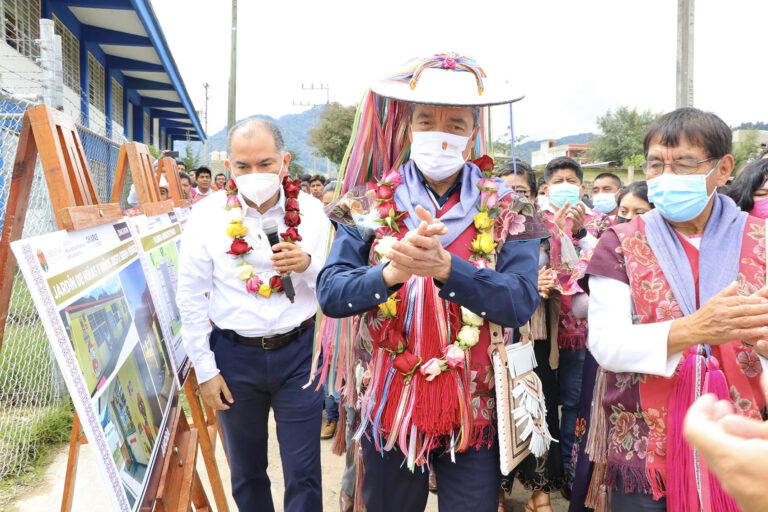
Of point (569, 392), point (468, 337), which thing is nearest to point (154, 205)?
point (468, 337)

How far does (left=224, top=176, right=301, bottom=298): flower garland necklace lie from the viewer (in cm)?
243

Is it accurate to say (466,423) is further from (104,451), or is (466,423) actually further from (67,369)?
(67,369)

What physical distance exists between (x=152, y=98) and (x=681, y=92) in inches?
715

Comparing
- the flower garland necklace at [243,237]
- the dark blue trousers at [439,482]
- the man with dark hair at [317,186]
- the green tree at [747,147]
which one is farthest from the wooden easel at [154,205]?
the green tree at [747,147]

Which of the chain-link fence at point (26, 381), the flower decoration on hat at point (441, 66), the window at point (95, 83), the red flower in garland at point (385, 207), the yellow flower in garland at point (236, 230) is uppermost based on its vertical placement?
the window at point (95, 83)

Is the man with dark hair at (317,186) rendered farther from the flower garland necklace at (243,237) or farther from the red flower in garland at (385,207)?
the red flower in garland at (385,207)

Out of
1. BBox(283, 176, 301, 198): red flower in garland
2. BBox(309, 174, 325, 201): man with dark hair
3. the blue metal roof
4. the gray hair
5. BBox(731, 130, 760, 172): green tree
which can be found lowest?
BBox(283, 176, 301, 198): red flower in garland

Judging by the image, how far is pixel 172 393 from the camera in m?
2.34

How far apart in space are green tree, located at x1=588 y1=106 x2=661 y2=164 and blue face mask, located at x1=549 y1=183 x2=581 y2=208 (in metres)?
45.5

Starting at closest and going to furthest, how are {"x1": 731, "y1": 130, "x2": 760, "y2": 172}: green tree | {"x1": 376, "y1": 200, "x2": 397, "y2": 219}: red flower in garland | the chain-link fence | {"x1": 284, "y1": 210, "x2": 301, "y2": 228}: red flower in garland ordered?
{"x1": 376, "y1": 200, "x2": 397, "y2": 219}: red flower in garland < {"x1": 284, "y1": 210, "x2": 301, "y2": 228}: red flower in garland < the chain-link fence < {"x1": 731, "y1": 130, "x2": 760, "y2": 172}: green tree

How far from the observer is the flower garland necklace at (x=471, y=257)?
5.63 ft

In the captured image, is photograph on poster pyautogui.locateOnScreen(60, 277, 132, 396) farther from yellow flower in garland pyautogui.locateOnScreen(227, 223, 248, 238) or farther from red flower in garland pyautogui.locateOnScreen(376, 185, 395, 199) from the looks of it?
red flower in garland pyautogui.locateOnScreen(376, 185, 395, 199)

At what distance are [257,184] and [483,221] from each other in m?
1.20

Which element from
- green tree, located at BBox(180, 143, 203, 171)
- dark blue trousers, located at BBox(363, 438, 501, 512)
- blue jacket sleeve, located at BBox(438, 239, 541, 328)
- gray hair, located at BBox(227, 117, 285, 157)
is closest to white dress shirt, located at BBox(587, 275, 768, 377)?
blue jacket sleeve, located at BBox(438, 239, 541, 328)
